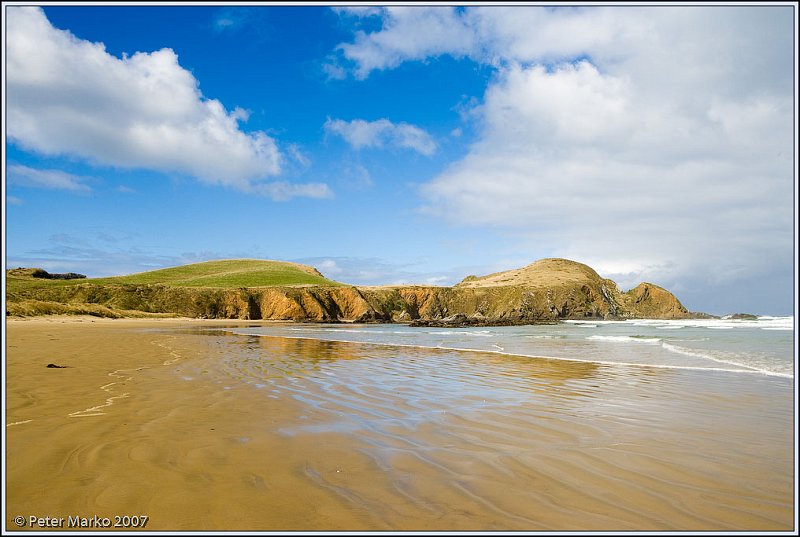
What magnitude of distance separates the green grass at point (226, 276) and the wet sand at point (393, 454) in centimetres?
9691

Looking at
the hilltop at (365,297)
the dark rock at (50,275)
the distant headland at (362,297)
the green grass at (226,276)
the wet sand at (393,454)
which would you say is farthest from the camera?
the green grass at (226,276)

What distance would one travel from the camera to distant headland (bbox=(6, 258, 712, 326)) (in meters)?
72.2

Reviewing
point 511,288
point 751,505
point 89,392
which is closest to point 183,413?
point 89,392

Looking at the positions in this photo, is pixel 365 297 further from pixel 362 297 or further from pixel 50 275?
pixel 50 275

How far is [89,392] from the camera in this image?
329 inches

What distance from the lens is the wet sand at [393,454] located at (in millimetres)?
3629

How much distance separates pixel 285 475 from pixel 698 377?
497 inches

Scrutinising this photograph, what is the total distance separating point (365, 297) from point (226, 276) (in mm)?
44720

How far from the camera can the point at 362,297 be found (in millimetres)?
93312

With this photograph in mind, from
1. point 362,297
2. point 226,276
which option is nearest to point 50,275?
point 226,276

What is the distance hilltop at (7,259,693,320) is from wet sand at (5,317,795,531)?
55306mm

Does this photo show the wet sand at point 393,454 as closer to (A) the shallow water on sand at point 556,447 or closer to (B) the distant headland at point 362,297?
(A) the shallow water on sand at point 556,447

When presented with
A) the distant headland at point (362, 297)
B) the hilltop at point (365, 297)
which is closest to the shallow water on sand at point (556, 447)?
the distant headland at point (362, 297)

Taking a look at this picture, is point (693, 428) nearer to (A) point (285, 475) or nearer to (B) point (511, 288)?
(A) point (285, 475)
